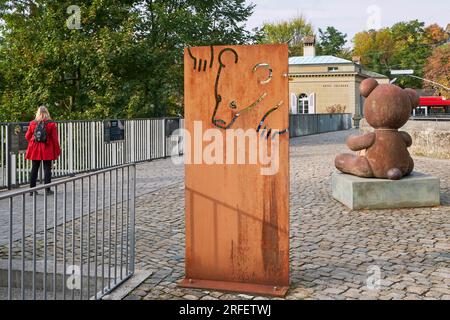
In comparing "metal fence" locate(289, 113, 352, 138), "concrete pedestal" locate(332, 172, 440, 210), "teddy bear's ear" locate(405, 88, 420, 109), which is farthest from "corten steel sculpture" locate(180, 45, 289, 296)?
"metal fence" locate(289, 113, 352, 138)

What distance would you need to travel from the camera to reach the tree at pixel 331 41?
281 ft

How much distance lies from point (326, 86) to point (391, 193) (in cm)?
5216

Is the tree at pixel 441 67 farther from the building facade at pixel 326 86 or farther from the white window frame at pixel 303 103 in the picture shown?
the white window frame at pixel 303 103

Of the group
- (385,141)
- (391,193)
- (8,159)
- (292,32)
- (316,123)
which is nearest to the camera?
(391,193)

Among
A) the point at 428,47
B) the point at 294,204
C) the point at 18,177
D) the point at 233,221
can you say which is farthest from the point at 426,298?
the point at 428,47

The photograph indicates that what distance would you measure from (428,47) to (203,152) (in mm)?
75117

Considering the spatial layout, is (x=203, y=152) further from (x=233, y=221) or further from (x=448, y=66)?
(x=448, y=66)

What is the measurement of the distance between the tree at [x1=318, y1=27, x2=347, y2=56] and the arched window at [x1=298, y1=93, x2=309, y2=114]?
27.3m

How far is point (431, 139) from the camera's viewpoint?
17.4 meters

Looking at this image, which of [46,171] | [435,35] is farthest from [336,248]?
[435,35]

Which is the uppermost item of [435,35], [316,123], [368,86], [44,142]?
[435,35]

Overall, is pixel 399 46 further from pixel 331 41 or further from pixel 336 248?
pixel 336 248

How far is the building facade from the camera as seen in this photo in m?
58.2

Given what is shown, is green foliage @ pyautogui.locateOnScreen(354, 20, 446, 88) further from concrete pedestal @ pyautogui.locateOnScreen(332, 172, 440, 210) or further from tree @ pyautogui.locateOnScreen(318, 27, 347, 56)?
concrete pedestal @ pyautogui.locateOnScreen(332, 172, 440, 210)
